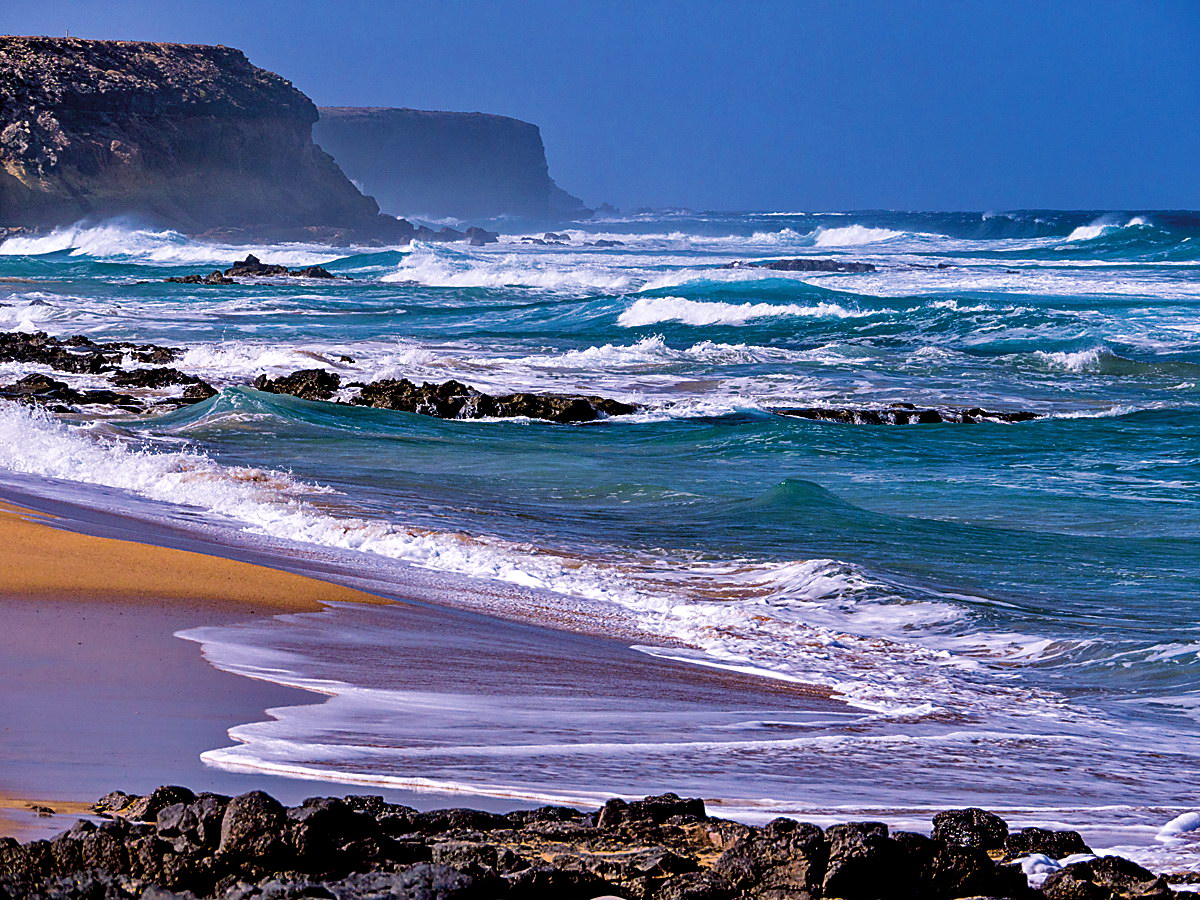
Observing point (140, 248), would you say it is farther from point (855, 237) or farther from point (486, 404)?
point (486, 404)

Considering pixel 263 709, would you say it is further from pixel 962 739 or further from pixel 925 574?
pixel 925 574

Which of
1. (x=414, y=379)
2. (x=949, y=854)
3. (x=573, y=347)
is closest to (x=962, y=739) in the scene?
(x=949, y=854)

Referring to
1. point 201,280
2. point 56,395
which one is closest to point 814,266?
point 201,280

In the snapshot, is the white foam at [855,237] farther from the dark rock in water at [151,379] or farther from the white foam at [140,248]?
the dark rock in water at [151,379]

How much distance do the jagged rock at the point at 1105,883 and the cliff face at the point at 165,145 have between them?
72145mm

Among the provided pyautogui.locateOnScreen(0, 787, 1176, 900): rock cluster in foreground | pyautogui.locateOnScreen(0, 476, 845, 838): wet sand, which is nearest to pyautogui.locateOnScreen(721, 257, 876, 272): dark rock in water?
pyautogui.locateOnScreen(0, 476, 845, 838): wet sand

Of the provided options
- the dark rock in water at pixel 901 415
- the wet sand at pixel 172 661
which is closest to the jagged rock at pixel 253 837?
the wet sand at pixel 172 661

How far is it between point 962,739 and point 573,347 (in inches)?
798

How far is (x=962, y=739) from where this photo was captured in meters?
4.63

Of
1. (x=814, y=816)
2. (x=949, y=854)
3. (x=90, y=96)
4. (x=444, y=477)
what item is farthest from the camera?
(x=90, y=96)

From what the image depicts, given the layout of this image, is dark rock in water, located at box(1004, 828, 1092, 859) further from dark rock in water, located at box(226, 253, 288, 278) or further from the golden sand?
dark rock in water, located at box(226, 253, 288, 278)

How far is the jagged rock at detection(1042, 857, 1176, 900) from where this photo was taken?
108 inches

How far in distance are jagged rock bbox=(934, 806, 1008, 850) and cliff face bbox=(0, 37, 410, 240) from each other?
71.8m

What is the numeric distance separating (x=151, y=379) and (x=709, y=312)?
49.9ft
